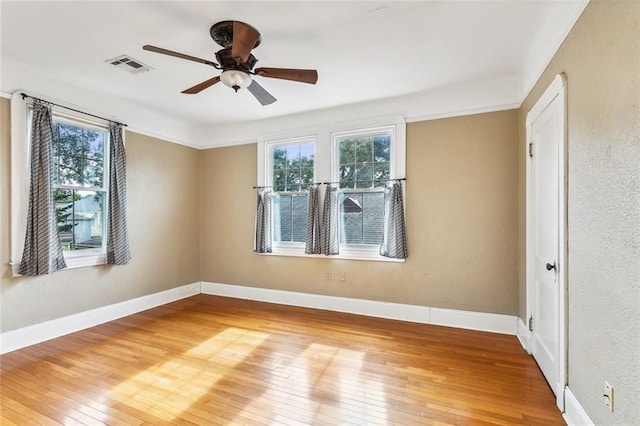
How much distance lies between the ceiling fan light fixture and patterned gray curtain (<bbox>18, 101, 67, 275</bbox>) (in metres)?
2.18

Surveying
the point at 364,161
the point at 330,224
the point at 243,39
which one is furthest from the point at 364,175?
the point at 243,39

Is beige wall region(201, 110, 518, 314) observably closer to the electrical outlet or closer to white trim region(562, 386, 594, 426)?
white trim region(562, 386, 594, 426)

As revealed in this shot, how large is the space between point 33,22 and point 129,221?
2.39m

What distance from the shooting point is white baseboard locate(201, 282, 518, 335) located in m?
3.42

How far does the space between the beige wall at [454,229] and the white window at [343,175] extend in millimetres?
228

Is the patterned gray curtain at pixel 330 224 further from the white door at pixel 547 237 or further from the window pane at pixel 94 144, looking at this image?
the window pane at pixel 94 144

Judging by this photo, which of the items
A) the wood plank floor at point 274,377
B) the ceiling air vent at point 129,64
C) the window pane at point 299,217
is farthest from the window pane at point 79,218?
the window pane at point 299,217

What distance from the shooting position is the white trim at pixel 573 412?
1717 millimetres

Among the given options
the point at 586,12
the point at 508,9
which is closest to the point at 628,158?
the point at 586,12

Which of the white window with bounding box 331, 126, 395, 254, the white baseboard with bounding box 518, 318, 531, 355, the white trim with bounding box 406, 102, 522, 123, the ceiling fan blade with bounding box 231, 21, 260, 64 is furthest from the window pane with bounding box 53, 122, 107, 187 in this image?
the white baseboard with bounding box 518, 318, 531, 355

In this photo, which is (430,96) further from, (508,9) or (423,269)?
(423,269)

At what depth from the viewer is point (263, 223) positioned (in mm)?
4594

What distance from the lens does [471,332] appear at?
134 inches

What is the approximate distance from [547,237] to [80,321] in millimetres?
4827
